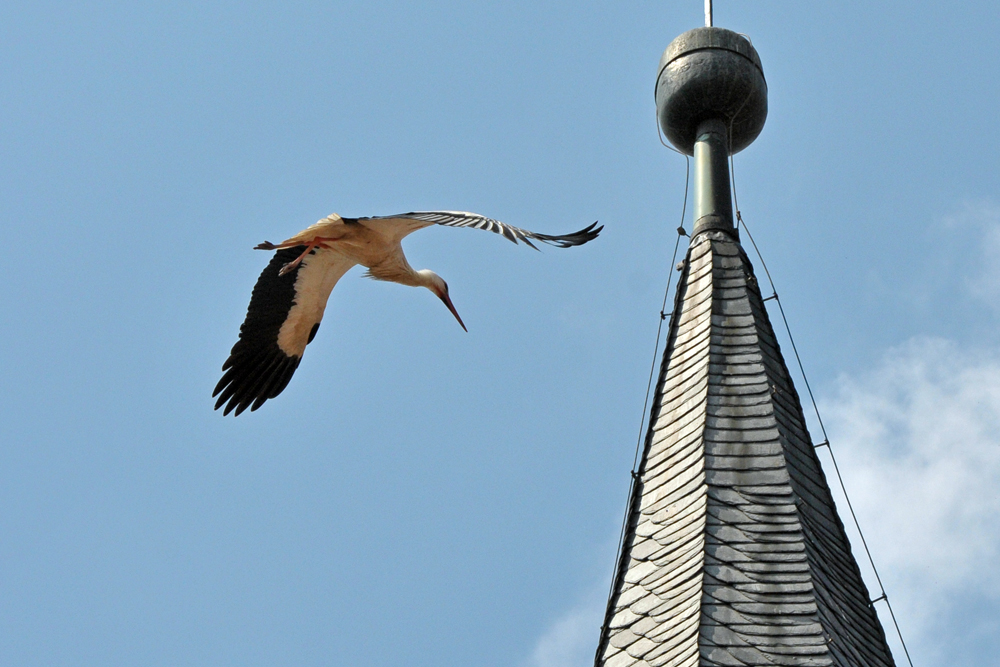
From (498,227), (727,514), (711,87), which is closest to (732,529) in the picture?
(727,514)

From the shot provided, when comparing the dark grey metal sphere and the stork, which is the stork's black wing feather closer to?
the stork

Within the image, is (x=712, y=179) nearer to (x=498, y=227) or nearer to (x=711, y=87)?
(x=711, y=87)

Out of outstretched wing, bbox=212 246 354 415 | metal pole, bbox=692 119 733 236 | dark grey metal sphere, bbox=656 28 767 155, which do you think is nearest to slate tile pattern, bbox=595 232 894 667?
metal pole, bbox=692 119 733 236

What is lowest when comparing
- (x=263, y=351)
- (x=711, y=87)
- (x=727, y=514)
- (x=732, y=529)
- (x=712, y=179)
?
(x=732, y=529)

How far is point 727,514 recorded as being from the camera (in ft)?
39.5

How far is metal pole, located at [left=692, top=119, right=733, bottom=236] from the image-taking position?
48.8ft

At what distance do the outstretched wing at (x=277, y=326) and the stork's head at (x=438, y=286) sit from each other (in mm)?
853

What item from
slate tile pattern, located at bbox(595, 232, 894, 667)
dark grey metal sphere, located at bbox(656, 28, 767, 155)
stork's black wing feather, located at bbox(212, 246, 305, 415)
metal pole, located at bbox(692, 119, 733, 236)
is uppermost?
dark grey metal sphere, located at bbox(656, 28, 767, 155)

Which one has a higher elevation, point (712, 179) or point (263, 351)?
point (712, 179)

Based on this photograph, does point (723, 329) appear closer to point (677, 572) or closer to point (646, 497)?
point (646, 497)

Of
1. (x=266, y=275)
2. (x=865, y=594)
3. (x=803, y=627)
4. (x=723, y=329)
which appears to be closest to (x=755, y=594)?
(x=803, y=627)

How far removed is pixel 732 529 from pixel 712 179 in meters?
4.10

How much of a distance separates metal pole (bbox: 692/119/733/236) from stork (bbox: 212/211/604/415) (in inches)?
96.3

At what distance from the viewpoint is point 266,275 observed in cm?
1527
